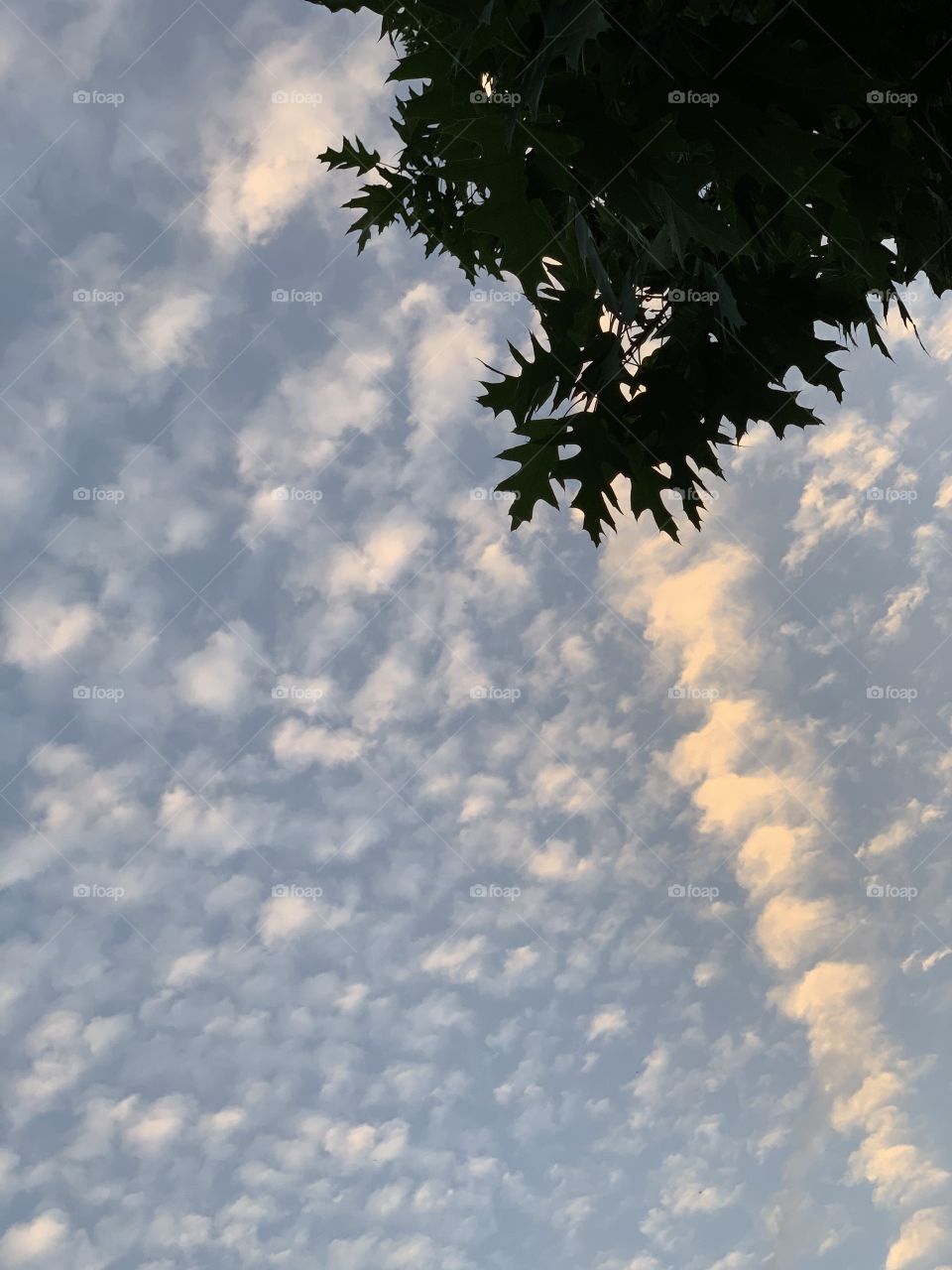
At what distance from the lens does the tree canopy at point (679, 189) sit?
255cm

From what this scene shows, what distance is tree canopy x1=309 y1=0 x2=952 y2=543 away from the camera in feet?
8.38

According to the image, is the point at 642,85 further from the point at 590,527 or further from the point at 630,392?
the point at 590,527

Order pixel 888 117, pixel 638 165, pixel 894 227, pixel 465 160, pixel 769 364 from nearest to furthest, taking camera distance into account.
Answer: pixel 638 165 → pixel 465 160 → pixel 888 117 → pixel 894 227 → pixel 769 364

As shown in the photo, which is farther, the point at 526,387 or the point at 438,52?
the point at 526,387

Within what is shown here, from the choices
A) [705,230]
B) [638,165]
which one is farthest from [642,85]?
[705,230]

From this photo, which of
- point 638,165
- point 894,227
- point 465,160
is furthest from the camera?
point 894,227

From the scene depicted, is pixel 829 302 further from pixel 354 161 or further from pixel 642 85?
pixel 354 161

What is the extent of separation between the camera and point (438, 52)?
2.92 metres

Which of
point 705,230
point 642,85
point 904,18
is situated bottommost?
point 705,230

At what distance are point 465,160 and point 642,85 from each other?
1.72ft

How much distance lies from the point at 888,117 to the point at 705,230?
865 mm

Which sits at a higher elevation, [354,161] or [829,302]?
[354,161]

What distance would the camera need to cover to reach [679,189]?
2629mm

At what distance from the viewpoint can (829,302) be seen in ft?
12.0
